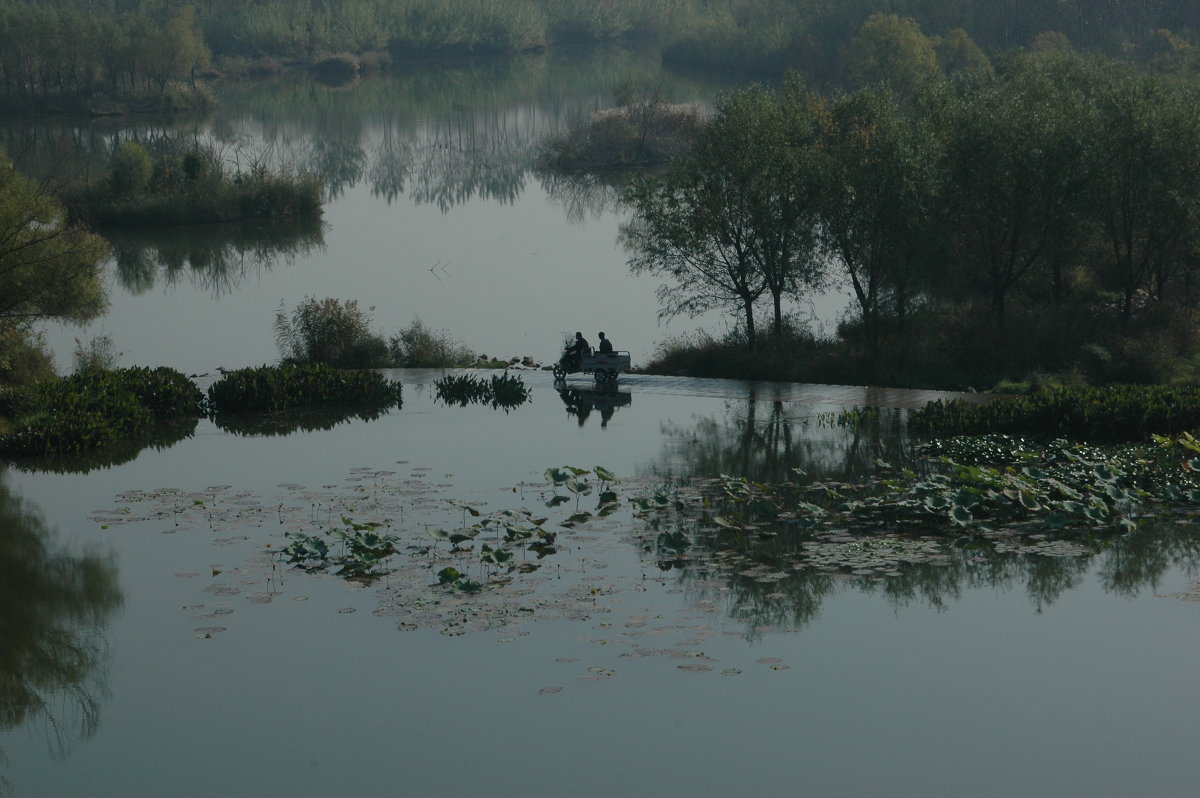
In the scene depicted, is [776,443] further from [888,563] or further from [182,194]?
[182,194]

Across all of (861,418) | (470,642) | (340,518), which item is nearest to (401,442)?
(340,518)

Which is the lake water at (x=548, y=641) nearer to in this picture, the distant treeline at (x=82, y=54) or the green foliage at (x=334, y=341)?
the green foliage at (x=334, y=341)

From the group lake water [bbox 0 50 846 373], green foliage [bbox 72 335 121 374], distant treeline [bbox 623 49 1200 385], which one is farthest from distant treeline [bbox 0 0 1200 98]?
green foliage [bbox 72 335 121 374]

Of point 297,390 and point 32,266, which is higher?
point 32,266

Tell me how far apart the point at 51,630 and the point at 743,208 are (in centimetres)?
2285

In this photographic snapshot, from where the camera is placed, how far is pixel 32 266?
96.2 ft

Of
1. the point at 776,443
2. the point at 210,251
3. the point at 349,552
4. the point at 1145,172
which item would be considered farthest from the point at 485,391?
the point at 210,251

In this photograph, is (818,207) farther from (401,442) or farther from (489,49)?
(489,49)

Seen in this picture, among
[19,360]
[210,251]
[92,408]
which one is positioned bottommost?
[92,408]

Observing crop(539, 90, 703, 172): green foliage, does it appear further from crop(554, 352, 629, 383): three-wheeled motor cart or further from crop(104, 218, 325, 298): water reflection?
crop(554, 352, 629, 383): three-wheeled motor cart

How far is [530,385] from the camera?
1206 inches

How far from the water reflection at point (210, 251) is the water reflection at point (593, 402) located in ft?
69.5

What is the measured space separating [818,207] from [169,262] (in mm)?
27721

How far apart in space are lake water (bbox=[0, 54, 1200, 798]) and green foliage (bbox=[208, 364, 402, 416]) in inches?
77.5
